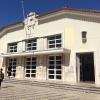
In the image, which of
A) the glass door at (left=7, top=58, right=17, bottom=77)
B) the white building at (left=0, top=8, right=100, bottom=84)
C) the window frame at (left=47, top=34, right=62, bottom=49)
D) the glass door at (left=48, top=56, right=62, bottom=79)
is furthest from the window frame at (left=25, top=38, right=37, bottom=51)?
the glass door at (left=48, top=56, right=62, bottom=79)

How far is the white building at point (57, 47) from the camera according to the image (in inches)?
704

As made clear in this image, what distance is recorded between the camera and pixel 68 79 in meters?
19.0

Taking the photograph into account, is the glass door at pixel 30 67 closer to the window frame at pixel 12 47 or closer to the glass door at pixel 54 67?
the glass door at pixel 54 67

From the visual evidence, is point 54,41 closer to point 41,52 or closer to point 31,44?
point 41,52

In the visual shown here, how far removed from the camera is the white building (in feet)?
58.7

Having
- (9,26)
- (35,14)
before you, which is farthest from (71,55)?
(9,26)

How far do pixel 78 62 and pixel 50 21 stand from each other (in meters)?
5.06

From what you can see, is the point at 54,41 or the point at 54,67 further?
the point at 54,41

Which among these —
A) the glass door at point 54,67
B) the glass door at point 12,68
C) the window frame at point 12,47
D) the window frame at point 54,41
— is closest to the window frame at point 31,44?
the window frame at point 54,41

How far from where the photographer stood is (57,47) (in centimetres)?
2061

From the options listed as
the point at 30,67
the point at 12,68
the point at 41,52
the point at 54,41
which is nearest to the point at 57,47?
the point at 54,41

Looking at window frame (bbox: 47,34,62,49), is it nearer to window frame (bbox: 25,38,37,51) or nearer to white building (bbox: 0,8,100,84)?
white building (bbox: 0,8,100,84)

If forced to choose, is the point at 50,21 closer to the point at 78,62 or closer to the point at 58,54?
the point at 58,54

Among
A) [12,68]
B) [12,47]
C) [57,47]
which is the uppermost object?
[12,47]
